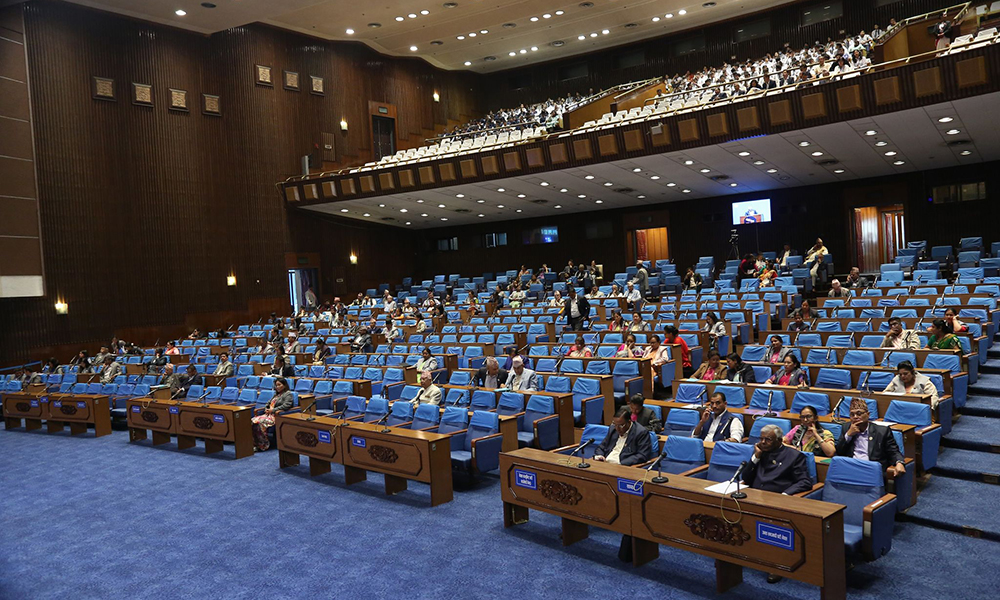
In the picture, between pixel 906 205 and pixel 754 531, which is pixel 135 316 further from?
pixel 906 205

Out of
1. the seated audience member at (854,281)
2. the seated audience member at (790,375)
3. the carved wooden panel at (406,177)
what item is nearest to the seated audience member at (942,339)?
the seated audience member at (790,375)

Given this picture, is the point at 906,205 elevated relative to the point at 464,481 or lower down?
elevated

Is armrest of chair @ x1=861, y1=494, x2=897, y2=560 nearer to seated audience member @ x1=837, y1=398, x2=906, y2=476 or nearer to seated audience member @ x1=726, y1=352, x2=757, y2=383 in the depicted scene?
seated audience member @ x1=837, y1=398, x2=906, y2=476

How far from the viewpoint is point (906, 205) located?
54.8 ft

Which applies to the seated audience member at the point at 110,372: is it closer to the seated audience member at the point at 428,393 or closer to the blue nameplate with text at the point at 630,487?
the seated audience member at the point at 428,393

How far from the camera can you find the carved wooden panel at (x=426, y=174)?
1786cm

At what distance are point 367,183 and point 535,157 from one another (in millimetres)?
5176

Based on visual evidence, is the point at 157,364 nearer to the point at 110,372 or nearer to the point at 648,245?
the point at 110,372

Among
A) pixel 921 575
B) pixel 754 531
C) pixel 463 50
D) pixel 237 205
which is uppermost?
pixel 463 50

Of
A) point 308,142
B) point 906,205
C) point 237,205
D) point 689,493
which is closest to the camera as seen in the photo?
point 689,493

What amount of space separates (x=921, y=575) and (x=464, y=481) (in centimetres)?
376

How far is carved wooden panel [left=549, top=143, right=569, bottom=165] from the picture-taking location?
15875 millimetres

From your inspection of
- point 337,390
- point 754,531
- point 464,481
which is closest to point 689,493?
point 754,531

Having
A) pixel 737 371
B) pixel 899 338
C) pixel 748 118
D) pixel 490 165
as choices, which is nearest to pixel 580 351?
pixel 737 371
